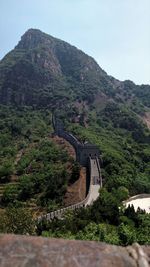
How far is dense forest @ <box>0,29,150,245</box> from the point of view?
28.9 m

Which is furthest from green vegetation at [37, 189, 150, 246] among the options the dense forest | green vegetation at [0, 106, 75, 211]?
green vegetation at [0, 106, 75, 211]

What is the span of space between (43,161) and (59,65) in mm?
115596

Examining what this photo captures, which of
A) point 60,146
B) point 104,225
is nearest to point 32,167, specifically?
point 60,146

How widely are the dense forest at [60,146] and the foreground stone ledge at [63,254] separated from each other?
21026 mm

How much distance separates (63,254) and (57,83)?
14401cm

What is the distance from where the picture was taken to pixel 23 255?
9.95 ft

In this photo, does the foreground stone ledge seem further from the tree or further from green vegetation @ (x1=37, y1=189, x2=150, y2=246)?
green vegetation @ (x1=37, y1=189, x2=150, y2=246)

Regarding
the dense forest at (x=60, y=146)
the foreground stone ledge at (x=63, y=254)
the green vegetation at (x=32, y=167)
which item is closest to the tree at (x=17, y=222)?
the dense forest at (x=60, y=146)

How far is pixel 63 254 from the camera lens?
3113 mm

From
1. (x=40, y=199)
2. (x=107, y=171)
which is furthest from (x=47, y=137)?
(x=40, y=199)

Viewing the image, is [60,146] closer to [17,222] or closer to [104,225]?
[104,225]

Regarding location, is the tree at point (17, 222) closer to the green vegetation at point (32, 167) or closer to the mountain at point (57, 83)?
the green vegetation at point (32, 167)

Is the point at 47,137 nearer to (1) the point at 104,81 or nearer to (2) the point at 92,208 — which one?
(2) the point at 92,208

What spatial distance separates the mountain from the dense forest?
380mm
